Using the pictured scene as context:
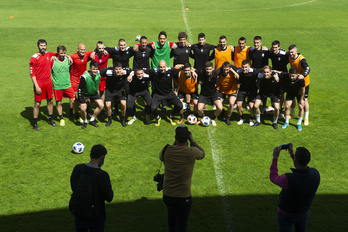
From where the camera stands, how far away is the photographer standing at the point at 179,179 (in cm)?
679

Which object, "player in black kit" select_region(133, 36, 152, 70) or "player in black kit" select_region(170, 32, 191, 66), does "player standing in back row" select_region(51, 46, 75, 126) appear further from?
"player in black kit" select_region(170, 32, 191, 66)

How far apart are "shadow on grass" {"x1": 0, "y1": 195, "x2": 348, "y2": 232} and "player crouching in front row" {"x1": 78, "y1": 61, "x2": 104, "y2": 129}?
14.1 ft

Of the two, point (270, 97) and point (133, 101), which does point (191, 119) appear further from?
point (270, 97)

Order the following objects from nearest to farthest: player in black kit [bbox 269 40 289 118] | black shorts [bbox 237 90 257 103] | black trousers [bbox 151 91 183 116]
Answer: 1. black shorts [bbox 237 90 257 103]
2. black trousers [bbox 151 91 183 116]
3. player in black kit [bbox 269 40 289 118]

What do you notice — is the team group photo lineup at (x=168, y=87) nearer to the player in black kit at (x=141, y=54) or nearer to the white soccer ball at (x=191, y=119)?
the white soccer ball at (x=191, y=119)

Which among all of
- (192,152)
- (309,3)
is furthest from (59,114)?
(309,3)

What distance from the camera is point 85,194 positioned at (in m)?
6.12

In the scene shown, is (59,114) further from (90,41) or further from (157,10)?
(157,10)

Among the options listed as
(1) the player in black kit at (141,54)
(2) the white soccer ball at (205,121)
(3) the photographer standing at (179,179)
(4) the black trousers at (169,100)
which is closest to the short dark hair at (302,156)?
(3) the photographer standing at (179,179)

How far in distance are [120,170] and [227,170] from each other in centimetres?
255

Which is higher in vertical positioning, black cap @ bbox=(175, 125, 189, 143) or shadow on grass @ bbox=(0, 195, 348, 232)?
black cap @ bbox=(175, 125, 189, 143)

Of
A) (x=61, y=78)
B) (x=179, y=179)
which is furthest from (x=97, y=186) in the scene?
(x=61, y=78)

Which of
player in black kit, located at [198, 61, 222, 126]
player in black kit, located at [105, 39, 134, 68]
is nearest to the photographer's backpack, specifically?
player in black kit, located at [198, 61, 222, 126]

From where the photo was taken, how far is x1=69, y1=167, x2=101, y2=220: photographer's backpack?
612 centimetres
